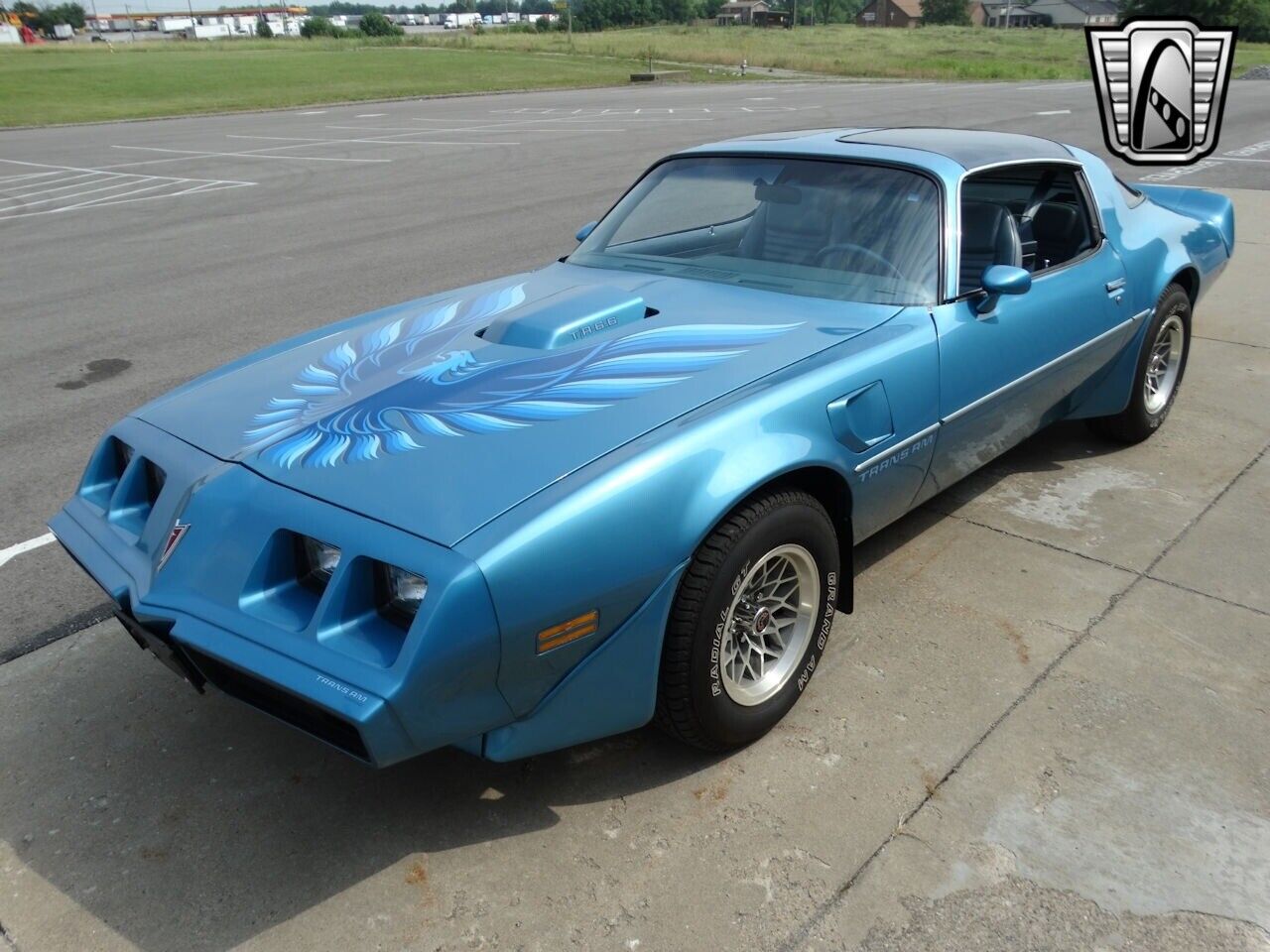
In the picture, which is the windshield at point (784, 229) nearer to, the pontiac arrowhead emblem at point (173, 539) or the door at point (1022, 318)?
the door at point (1022, 318)

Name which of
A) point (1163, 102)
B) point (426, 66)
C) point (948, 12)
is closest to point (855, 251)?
point (1163, 102)

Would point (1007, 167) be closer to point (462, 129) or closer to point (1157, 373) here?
point (1157, 373)

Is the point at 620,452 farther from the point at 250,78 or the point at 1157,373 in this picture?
the point at 250,78

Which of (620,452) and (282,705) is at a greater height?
(620,452)

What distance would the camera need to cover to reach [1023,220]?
4.30 meters

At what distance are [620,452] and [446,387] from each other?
68cm

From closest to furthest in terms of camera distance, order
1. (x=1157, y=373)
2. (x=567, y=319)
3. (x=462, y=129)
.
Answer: (x=567, y=319)
(x=1157, y=373)
(x=462, y=129)

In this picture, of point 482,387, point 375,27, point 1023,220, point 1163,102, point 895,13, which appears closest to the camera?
point 482,387

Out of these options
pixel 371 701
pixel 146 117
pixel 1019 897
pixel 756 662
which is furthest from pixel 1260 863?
pixel 146 117

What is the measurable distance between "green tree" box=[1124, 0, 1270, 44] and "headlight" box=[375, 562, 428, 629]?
61061 mm

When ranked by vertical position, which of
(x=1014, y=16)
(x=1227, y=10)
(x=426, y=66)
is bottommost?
(x=426, y=66)

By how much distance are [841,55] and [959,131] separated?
167 ft

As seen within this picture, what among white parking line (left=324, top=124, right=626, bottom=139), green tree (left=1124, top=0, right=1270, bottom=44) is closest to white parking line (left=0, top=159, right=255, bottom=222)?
white parking line (left=324, top=124, right=626, bottom=139)

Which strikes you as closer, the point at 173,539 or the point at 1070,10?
the point at 173,539
